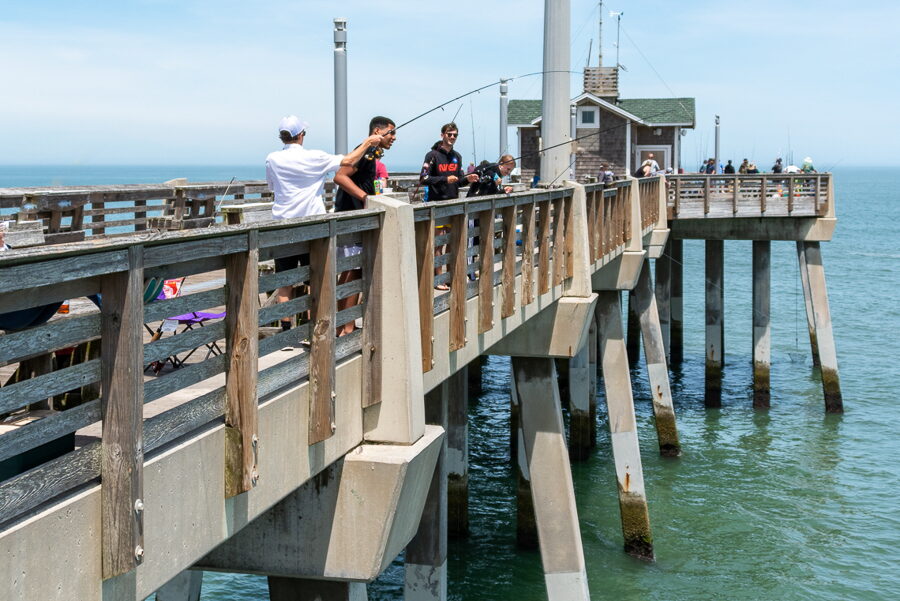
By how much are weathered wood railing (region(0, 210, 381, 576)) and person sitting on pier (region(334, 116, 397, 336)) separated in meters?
1.32

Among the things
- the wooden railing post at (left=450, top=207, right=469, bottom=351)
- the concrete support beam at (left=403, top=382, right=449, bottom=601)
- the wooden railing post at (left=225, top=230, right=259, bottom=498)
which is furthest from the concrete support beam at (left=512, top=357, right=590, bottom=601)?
the wooden railing post at (left=225, top=230, right=259, bottom=498)

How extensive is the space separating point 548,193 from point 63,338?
23.4 feet

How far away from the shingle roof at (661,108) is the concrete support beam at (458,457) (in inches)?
1250

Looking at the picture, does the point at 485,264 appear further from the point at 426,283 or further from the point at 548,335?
the point at 548,335

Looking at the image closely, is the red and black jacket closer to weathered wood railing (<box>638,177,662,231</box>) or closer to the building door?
weathered wood railing (<box>638,177,662,231</box>)

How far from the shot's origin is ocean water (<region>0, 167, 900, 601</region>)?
51.2ft

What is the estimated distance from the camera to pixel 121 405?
3.55 metres

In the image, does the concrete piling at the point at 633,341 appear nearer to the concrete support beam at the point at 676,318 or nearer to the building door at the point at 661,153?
the concrete support beam at the point at 676,318

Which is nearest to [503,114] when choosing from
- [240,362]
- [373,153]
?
[373,153]

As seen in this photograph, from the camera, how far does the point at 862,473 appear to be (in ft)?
71.9

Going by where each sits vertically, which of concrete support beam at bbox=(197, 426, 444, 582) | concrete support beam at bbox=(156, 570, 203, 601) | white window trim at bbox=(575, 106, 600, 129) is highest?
white window trim at bbox=(575, 106, 600, 129)

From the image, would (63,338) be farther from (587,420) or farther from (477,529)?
(587,420)

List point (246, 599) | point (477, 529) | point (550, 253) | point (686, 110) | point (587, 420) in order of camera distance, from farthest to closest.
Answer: point (686, 110), point (587, 420), point (477, 529), point (246, 599), point (550, 253)

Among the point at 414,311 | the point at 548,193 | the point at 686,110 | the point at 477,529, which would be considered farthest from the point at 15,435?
the point at 686,110
